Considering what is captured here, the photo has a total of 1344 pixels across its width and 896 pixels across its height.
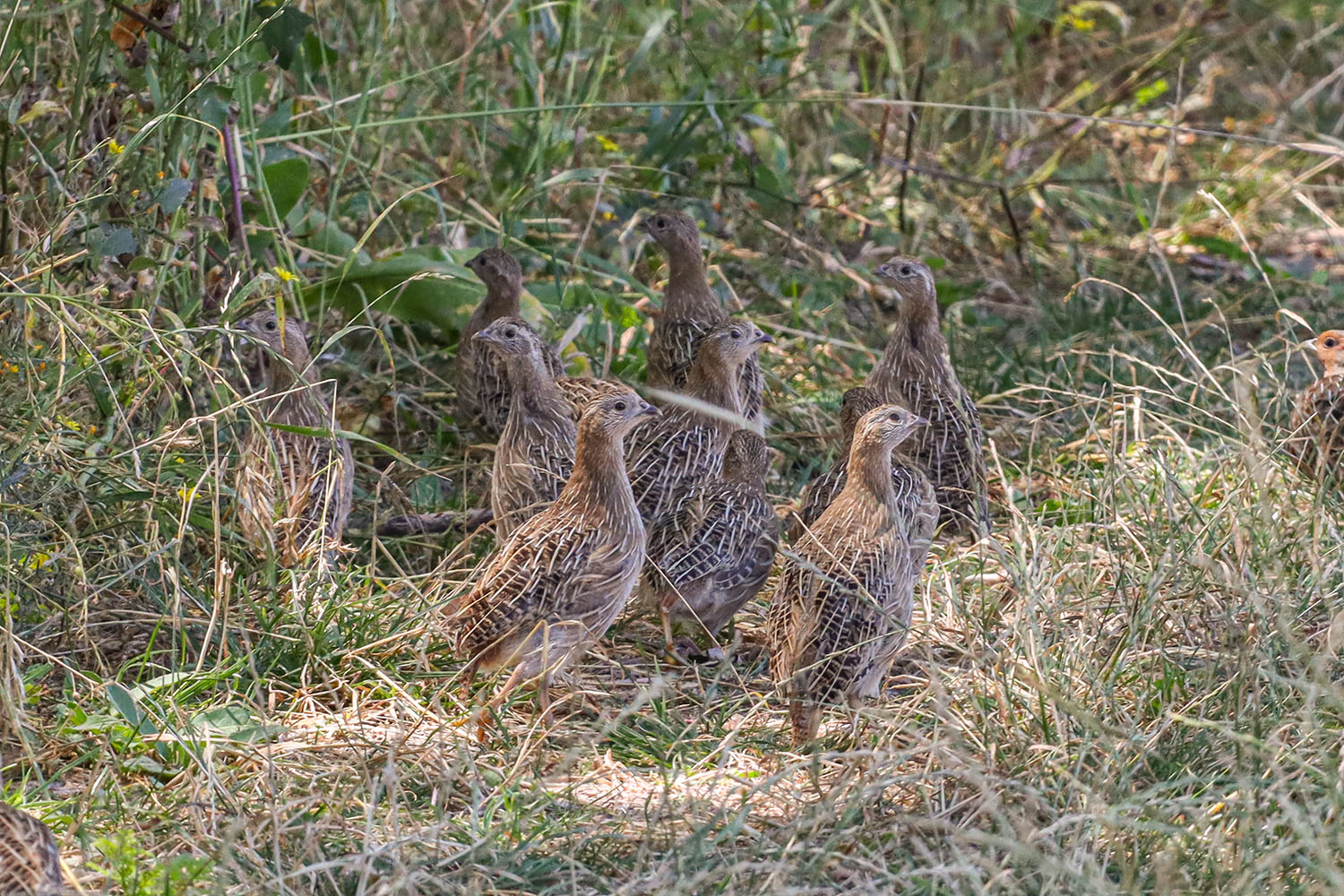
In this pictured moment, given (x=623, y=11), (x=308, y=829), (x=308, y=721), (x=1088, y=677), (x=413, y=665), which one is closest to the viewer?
(x=308, y=829)

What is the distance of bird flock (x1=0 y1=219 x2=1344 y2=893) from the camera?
14.6 ft

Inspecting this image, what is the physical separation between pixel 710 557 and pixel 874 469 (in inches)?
25.4

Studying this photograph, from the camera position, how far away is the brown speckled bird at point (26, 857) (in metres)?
3.12

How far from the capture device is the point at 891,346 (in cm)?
629

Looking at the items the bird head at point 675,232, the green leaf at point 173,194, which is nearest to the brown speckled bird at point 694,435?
the bird head at point 675,232

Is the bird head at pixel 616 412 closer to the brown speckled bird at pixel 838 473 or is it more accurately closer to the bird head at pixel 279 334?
the brown speckled bird at pixel 838 473

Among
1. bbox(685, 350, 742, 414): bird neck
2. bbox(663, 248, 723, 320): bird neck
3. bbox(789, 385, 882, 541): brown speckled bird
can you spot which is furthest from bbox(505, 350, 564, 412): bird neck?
bbox(663, 248, 723, 320): bird neck

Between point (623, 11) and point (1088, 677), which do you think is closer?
point (1088, 677)

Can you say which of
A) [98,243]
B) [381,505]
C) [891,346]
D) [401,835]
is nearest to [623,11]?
[891,346]

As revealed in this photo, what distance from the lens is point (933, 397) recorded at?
606 centimetres

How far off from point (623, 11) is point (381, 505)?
4677 mm

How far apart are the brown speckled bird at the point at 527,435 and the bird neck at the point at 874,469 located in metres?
1.12

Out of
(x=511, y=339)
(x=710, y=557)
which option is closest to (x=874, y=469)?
(x=710, y=557)

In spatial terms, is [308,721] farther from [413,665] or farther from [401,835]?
[401,835]
